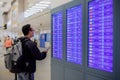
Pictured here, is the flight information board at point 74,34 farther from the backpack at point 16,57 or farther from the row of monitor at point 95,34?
the backpack at point 16,57

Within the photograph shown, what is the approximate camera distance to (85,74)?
296 centimetres

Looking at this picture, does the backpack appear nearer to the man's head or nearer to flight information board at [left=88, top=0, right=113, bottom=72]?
the man's head

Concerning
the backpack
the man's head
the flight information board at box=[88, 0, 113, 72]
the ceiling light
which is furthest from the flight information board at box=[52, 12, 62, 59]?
the flight information board at box=[88, 0, 113, 72]

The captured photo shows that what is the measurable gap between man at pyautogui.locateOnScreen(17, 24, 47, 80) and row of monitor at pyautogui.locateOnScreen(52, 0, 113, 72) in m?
0.48

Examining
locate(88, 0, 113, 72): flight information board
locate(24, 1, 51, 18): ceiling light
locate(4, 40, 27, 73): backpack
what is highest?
locate(24, 1, 51, 18): ceiling light

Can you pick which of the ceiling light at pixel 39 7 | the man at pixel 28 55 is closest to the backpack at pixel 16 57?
the man at pixel 28 55

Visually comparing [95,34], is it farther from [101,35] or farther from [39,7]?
[39,7]

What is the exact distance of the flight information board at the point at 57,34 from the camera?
3.82 metres

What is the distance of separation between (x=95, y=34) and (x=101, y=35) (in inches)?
5.2

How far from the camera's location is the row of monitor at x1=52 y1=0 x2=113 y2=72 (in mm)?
2457

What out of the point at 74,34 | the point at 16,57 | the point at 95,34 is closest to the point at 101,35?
the point at 95,34

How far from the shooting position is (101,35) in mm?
2596

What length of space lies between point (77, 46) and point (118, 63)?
98cm

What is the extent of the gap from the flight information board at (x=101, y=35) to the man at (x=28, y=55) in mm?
1027
